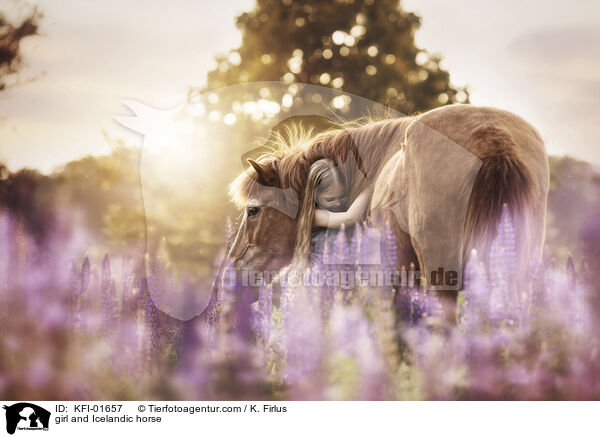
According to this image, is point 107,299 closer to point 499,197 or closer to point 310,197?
point 310,197

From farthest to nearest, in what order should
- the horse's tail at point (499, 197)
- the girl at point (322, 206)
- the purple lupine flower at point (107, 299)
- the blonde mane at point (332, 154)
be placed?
the blonde mane at point (332, 154), the girl at point (322, 206), the purple lupine flower at point (107, 299), the horse's tail at point (499, 197)

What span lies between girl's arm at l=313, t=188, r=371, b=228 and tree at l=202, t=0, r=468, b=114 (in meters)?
1.57

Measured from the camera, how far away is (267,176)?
14.7ft

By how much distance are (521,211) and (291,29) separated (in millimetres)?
3460

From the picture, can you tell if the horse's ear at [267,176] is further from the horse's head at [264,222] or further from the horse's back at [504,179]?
the horse's back at [504,179]

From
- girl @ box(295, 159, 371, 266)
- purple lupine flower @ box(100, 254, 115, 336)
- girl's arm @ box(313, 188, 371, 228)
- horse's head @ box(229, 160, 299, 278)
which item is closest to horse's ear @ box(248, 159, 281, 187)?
horse's head @ box(229, 160, 299, 278)

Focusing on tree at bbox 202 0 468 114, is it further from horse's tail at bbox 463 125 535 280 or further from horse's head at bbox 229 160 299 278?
horse's tail at bbox 463 125 535 280

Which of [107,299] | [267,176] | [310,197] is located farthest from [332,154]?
[107,299]

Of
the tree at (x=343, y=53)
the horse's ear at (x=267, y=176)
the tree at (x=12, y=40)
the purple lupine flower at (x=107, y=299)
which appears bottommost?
the purple lupine flower at (x=107, y=299)

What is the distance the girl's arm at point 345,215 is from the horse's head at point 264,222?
340mm

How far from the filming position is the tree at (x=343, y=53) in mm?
5270

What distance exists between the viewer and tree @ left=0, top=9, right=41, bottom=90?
4.22m

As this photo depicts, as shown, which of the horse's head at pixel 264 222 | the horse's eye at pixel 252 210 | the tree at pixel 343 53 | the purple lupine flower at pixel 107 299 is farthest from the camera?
the tree at pixel 343 53
